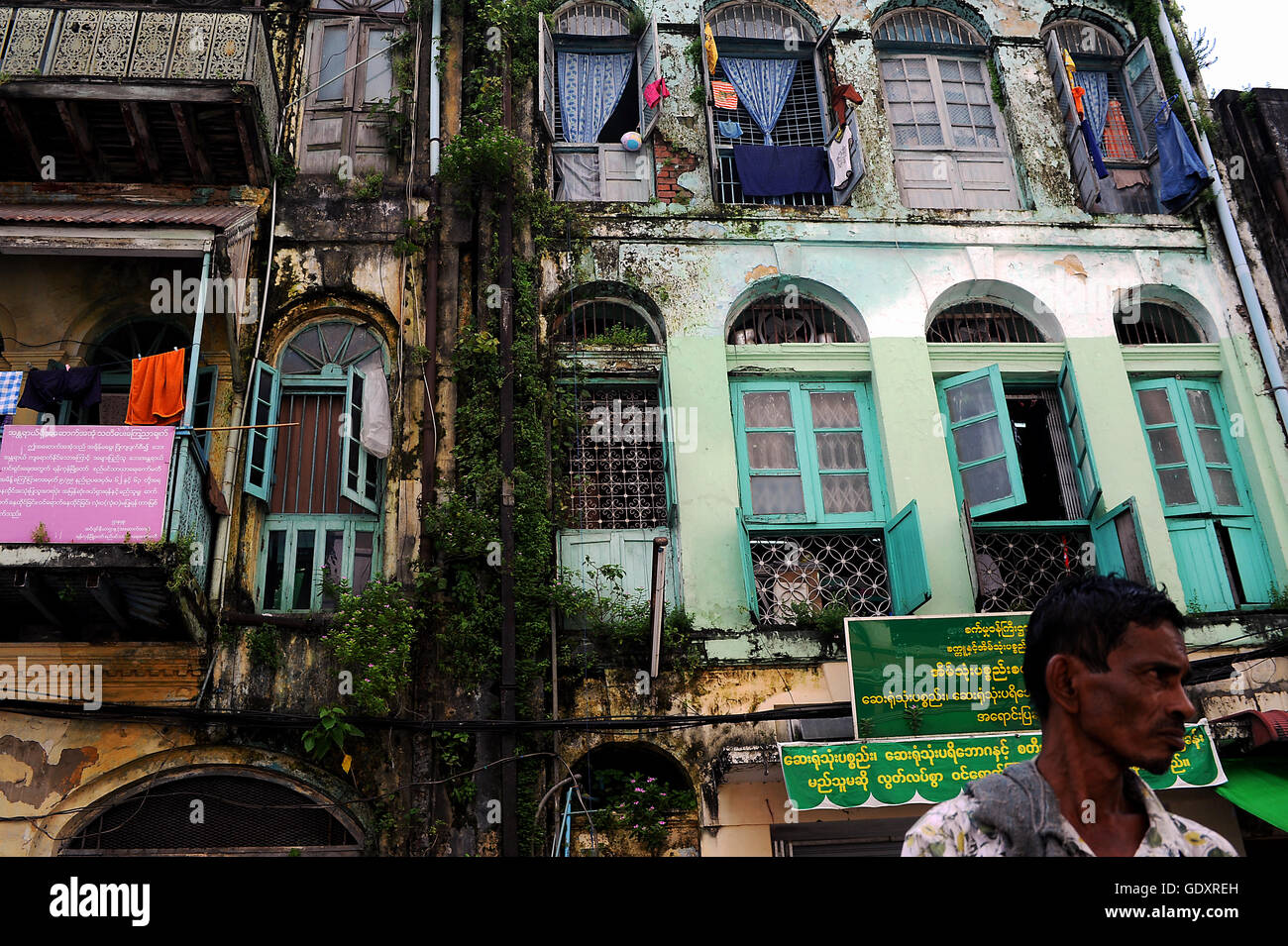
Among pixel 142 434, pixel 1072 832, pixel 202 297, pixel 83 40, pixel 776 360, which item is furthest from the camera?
pixel 776 360

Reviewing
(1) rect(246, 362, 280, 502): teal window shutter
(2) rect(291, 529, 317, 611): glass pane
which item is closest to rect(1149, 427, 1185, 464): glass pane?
(2) rect(291, 529, 317, 611): glass pane

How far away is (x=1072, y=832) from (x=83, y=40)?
10.3 meters

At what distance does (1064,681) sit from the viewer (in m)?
2.26

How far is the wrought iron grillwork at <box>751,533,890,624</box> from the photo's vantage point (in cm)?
905

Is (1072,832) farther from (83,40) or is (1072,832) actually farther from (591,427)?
(83,40)

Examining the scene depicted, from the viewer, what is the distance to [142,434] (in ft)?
25.4

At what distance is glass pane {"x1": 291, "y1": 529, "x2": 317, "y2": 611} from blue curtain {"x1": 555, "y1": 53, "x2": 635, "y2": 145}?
5002mm

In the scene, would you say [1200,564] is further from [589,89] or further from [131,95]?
[131,95]

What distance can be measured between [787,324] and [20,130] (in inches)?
282

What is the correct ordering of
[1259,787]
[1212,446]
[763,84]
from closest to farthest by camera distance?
[1259,787]
[1212,446]
[763,84]

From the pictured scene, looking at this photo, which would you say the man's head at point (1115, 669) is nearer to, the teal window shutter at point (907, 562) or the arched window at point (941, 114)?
the teal window shutter at point (907, 562)

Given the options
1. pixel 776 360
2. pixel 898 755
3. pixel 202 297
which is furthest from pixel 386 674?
pixel 776 360

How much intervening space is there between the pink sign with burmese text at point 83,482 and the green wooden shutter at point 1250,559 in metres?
9.12

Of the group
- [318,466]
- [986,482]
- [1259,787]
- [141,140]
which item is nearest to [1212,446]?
[986,482]
